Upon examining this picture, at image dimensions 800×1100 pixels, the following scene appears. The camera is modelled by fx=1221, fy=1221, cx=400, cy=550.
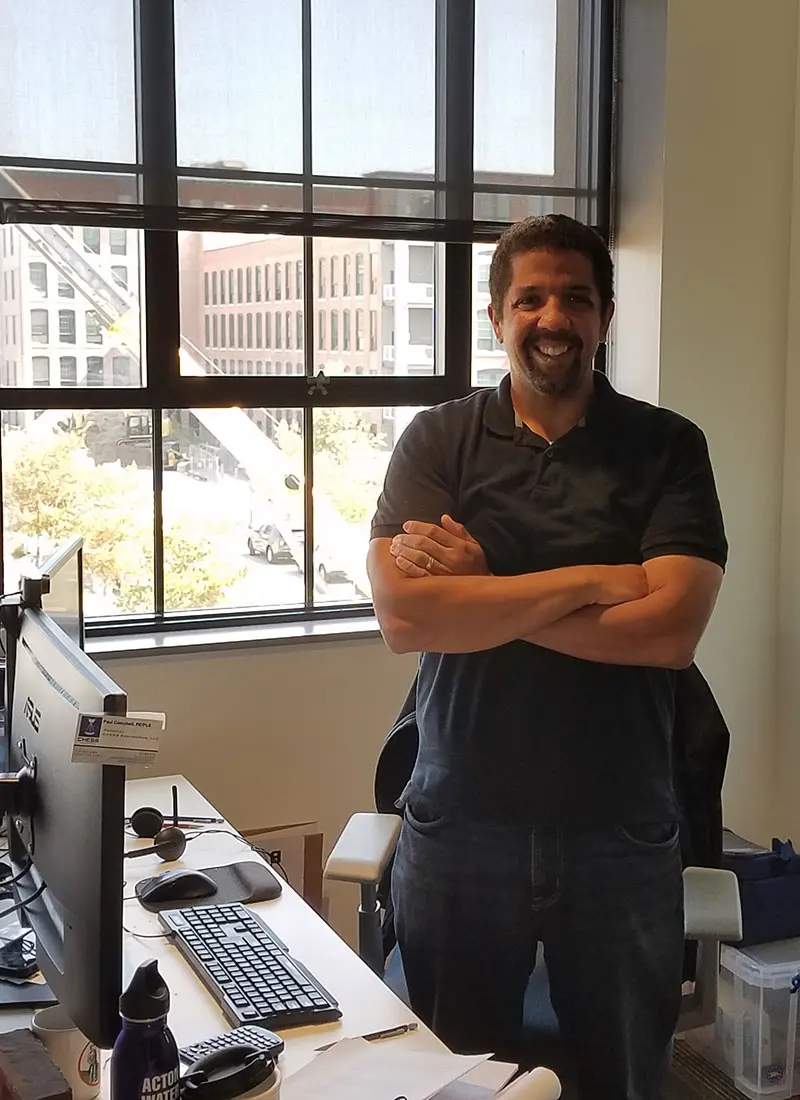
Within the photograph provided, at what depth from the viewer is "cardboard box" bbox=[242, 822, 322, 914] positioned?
291 centimetres

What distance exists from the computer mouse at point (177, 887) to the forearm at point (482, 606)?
1.70ft

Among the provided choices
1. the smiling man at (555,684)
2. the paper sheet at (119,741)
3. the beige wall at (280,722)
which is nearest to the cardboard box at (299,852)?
the beige wall at (280,722)

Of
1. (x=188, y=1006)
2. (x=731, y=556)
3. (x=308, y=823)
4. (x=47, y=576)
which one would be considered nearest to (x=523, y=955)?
Answer: (x=188, y=1006)

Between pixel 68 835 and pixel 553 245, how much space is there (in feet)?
3.76

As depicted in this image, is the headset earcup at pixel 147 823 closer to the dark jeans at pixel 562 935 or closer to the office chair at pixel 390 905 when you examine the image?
the office chair at pixel 390 905

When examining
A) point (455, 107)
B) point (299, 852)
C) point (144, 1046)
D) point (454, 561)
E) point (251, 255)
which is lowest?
point (299, 852)

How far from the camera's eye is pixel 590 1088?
1795mm

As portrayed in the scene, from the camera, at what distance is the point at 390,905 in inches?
83.5

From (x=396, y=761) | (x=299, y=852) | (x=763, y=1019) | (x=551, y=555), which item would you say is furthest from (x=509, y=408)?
(x=763, y=1019)

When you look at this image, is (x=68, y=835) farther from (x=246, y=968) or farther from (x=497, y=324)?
(x=497, y=324)

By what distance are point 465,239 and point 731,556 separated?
3.60ft

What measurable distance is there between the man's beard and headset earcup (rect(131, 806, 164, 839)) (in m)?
1.05

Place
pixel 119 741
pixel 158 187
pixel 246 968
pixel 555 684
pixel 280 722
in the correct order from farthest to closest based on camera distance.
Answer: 1. pixel 280 722
2. pixel 158 187
3. pixel 555 684
4. pixel 246 968
5. pixel 119 741


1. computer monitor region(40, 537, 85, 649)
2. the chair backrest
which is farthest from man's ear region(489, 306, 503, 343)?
computer monitor region(40, 537, 85, 649)
